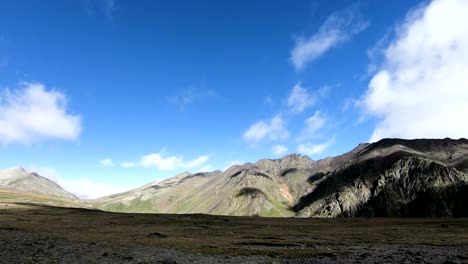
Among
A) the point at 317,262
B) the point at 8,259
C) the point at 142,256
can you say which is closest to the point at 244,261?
the point at 317,262

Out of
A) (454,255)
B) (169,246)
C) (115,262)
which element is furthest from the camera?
(169,246)

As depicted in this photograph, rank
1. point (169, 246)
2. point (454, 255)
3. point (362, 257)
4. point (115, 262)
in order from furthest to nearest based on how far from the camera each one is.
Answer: point (169, 246) → point (454, 255) → point (362, 257) → point (115, 262)

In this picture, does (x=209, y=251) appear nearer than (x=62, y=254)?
No

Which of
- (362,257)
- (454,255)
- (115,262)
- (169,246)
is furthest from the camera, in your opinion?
(169,246)

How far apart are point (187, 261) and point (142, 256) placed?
710 centimetres

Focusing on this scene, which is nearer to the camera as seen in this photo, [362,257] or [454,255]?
[362,257]

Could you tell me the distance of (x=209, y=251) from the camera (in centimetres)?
5884

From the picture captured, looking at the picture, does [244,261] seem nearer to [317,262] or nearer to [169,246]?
[317,262]

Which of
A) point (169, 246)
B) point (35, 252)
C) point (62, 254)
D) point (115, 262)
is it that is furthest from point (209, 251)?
point (35, 252)

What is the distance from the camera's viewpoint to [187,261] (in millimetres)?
49438

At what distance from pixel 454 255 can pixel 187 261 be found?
128 ft

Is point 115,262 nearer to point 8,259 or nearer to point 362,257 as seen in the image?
point 8,259

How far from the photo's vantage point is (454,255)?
182 ft

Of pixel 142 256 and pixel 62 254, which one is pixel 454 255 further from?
pixel 62 254
